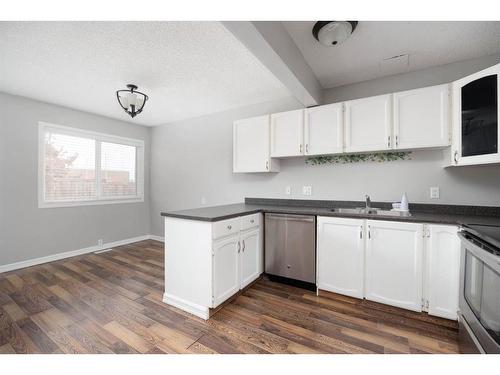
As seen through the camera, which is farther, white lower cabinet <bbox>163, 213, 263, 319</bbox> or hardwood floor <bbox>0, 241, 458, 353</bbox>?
white lower cabinet <bbox>163, 213, 263, 319</bbox>

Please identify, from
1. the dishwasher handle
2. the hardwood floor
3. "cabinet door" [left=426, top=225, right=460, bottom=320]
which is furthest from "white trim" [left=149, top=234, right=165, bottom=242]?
"cabinet door" [left=426, top=225, right=460, bottom=320]

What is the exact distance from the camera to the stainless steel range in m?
1.08

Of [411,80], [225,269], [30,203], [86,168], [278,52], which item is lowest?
[225,269]

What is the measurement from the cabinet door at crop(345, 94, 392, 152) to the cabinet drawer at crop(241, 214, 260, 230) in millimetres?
1248

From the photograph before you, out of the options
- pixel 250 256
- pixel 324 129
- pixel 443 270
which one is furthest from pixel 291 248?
pixel 324 129

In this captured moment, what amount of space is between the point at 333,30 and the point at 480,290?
1.98 m

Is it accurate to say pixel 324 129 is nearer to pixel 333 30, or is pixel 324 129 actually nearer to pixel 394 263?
pixel 333 30

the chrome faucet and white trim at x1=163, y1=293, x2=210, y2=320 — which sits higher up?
the chrome faucet

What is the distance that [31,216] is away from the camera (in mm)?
3115

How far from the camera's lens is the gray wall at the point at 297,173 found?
7.13ft

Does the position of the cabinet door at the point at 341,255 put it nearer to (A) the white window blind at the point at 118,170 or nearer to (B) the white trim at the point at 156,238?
(B) the white trim at the point at 156,238

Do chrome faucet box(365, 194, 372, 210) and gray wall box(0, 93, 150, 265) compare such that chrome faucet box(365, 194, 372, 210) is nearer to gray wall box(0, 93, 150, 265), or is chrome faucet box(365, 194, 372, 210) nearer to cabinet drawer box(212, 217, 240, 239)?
cabinet drawer box(212, 217, 240, 239)

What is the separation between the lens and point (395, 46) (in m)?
1.98
